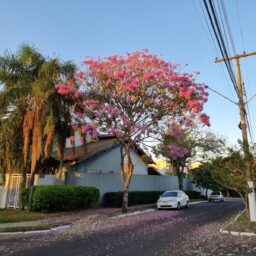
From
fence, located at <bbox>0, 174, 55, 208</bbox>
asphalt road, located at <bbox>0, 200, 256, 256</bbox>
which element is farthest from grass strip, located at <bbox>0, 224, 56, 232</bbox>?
fence, located at <bbox>0, 174, 55, 208</bbox>

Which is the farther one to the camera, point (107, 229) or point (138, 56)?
point (138, 56)

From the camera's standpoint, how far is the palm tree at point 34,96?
16.1 m

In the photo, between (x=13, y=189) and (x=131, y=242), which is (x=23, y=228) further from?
(x=13, y=189)

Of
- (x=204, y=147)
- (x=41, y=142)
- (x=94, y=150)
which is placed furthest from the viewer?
(x=204, y=147)

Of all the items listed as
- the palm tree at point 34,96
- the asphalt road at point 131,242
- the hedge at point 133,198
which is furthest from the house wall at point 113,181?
the asphalt road at point 131,242

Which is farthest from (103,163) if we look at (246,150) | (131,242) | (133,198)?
(131,242)

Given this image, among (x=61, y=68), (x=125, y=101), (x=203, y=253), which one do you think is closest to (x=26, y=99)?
(x=61, y=68)

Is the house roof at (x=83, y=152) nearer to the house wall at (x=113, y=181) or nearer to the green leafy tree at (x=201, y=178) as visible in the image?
the house wall at (x=113, y=181)

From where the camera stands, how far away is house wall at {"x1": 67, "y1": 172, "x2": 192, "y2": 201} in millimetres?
20172

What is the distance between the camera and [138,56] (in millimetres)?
17609

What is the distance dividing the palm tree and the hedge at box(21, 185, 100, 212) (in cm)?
76

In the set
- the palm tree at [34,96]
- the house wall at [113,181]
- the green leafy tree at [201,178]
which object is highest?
the palm tree at [34,96]

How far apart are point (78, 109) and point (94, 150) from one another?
6.18m

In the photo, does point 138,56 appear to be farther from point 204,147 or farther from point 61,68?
point 204,147
